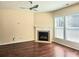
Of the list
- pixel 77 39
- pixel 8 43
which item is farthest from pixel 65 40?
pixel 8 43

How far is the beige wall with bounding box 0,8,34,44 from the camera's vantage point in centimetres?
611

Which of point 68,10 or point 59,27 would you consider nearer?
point 68,10

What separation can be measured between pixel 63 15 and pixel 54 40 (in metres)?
1.97

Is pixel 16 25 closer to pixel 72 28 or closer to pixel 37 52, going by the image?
pixel 37 52

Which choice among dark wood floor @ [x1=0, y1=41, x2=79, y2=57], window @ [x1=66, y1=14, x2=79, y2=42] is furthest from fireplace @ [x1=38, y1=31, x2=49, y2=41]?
dark wood floor @ [x1=0, y1=41, x2=79, y2=57]

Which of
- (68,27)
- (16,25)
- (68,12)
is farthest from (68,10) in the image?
(16,25)

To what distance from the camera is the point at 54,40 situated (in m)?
7.22

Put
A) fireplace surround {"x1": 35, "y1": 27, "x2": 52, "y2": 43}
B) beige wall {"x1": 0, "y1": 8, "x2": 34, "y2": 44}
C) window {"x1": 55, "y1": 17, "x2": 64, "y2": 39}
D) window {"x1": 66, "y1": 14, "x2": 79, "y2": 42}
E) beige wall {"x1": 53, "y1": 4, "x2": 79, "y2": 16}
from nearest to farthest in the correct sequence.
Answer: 1. beige wall {"x1": 53, "y1": 4, "x2": 79, "y2": 16}
2. window {"x1": 66, "y1": 14, "x2": 79, "y2": 42}
3. beige wall {"x1": 0, "y1": 8, "x2": 34, "y2": 44}
4. window {"x1": 55, "y1": 17, "x2": 64, "y2": 39}
5. fireplace surround {"x1": 35, "y1": 27, "x2": 52, "y2": 43}

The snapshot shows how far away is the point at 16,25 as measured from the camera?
6.64 metres

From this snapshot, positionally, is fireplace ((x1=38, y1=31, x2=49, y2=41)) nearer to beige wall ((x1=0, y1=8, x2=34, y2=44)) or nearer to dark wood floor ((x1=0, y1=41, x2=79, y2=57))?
beige wall ((x1=0, y1=8, x2=34, y2=44))

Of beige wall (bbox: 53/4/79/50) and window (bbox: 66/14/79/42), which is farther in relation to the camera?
window (bbox: 66/14/79/42)

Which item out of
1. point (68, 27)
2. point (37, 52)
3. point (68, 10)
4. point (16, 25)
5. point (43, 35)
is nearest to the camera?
point (37, 52)

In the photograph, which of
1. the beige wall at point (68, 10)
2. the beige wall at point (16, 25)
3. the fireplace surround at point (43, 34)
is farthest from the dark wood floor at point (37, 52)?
the fireplace surround at point (43, 34)

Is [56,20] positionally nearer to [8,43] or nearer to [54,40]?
[54,40]
